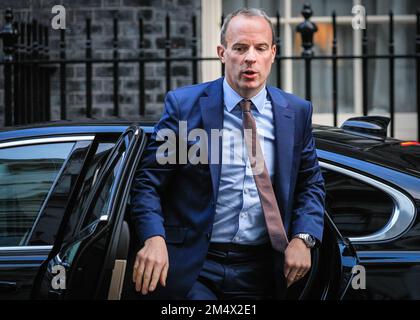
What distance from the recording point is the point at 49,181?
416cm

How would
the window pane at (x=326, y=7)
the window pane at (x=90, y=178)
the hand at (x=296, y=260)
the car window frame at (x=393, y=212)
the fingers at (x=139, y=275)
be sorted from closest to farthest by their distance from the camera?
the fingers at (x=139, y=275) → the hand at (x=296, y=260) → the window pane at (x=90, y=178) → the car window frame at (x=393, y=212) → the window pane at (x=326, y=7)

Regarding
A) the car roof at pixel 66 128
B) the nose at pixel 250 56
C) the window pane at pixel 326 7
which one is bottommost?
the car roof at pixel 66 128

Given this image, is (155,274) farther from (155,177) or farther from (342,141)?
(342,141)

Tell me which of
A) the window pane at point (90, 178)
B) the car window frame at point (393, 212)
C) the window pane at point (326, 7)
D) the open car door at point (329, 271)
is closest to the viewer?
the open car door at point (329, 271)

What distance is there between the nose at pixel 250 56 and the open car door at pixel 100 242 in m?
0.48

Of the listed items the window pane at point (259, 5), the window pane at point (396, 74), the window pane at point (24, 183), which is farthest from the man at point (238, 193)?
the window pane at point (396, 74)

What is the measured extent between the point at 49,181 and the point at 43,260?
14.8 inches

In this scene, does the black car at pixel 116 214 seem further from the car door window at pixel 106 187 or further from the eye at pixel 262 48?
the eye at pixel 262 48

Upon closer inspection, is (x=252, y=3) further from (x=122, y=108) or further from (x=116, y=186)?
(x=116, y=186)

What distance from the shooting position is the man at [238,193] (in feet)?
10.9

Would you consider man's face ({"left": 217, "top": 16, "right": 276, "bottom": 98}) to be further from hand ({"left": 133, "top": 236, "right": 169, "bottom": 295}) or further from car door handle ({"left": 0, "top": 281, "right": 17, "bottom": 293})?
car door handle ({"left": 0, "top": 281, "right": 17, "bottom": 293})

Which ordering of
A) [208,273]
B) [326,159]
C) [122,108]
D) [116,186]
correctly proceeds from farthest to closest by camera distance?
[122,108]
[326,159]
[208,273]
[116,186]

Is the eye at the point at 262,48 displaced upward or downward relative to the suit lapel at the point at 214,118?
upward

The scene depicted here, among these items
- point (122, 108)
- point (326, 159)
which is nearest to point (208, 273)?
point (326, 159)
